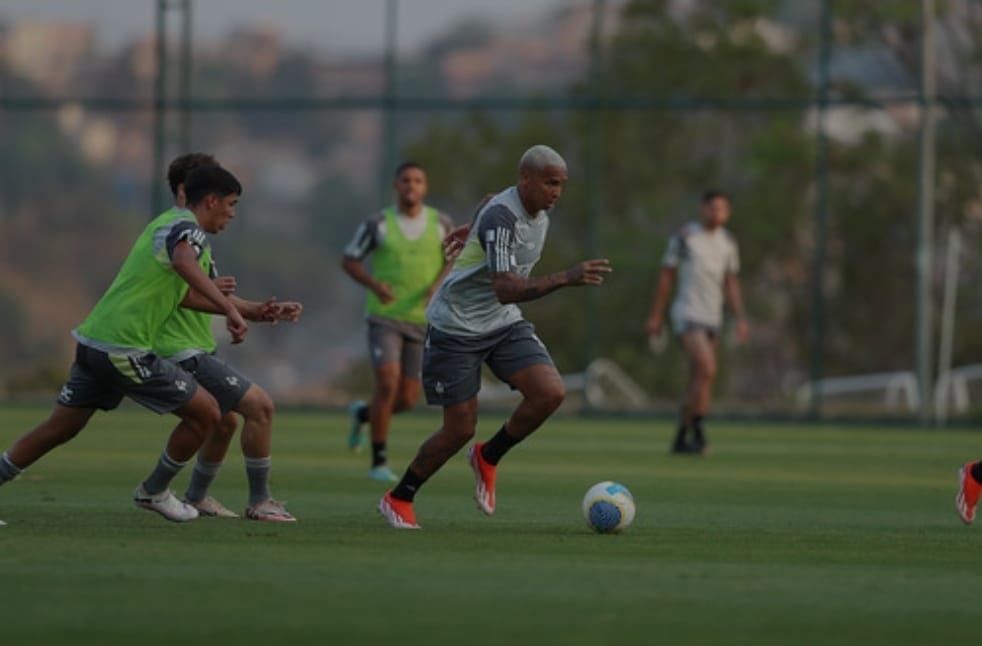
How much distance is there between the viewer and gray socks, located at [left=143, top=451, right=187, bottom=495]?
12.1 m

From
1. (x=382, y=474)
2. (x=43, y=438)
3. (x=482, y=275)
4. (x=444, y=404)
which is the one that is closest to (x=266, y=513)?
(x=444, y=404)

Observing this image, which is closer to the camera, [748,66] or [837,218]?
[837,218]

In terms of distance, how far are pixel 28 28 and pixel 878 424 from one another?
18957 mm

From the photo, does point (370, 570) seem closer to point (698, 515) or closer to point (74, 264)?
point (698, 515)

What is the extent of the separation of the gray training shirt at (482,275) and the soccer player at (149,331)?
3.89 feet

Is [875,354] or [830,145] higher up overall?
[830,145]

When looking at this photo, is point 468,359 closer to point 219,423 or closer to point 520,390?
point 520,390

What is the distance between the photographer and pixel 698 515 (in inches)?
530

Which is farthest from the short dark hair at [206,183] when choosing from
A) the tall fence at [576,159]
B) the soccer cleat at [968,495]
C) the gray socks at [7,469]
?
the tall fence at [576,159]

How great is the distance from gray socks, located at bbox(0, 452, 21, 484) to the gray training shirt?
2.25 metres

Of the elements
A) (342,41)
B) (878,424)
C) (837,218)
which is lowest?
(878,424)

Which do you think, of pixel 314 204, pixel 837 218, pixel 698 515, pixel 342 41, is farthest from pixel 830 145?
pixel 698 515

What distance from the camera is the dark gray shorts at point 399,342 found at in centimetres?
1762

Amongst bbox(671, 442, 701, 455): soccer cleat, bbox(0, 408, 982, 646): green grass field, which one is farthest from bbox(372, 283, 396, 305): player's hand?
bbox(671, 442, 701, 455): soccer cleat
